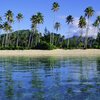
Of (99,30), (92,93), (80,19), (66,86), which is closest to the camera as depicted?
(92,93)

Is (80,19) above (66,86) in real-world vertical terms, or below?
above

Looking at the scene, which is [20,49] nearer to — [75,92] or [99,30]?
[99,30]

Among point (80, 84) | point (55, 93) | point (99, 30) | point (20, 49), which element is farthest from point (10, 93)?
point (99, 30)

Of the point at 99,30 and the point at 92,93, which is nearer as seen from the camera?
the point at 92,93

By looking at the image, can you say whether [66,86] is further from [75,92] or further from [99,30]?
[99,30]

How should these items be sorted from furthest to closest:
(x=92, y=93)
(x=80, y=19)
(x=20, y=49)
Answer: (x=80, y=19) → (x=20, y=49) → (x=92, y=93)

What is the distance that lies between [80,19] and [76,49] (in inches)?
1323

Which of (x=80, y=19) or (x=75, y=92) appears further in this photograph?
(x=80, y=19)

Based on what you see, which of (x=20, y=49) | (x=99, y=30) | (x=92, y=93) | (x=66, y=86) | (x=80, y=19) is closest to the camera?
(x=92, y=93)

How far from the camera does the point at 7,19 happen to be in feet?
591

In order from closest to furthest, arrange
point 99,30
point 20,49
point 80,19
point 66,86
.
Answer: point 66,86 < point 20,49 < point 80,19 < point 99,30

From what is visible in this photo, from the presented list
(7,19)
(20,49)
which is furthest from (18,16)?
(20,49)

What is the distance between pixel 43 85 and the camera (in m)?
30.7

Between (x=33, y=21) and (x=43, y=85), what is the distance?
15101cm
